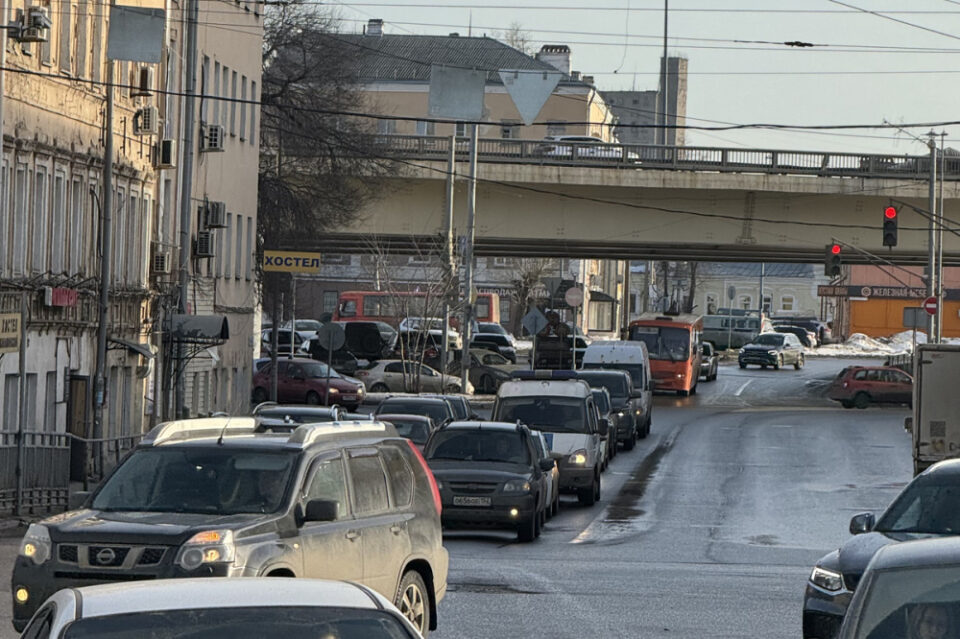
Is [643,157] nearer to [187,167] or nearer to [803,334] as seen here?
[187,167]

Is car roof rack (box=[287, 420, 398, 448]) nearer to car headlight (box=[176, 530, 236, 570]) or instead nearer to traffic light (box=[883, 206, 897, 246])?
car headlight (box=[176, 530, 236, 570])

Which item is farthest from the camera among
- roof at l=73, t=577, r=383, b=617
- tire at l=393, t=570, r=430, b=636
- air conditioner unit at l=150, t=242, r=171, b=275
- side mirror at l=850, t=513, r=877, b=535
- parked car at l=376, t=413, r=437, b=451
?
air conditioner unit at l=150, t=242, r=171, b=275

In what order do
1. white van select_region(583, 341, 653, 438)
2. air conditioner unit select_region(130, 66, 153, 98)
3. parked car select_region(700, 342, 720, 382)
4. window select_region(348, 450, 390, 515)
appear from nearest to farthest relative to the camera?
1. window select_region(348, 450, 390, 515)
2. air conditioner unit select_region(130, 66, 153, 98)
3. white van select_region(583, 341, 653, 438)
4. parked car select_region(700, 342, 720, 382)

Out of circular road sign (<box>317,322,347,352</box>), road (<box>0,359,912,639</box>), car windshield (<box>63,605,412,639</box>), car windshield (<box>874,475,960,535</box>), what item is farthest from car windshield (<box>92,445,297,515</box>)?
circular road sign (<box>317,322,347,352</box>)

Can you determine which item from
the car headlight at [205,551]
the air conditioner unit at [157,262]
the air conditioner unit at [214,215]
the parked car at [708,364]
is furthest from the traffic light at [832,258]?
the car headlight at [205,551]

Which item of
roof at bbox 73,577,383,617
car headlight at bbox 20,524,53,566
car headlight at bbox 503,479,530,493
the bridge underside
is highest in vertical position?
the bridge underside

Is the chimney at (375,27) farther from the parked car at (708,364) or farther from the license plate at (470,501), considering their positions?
the license plate at (470,501)

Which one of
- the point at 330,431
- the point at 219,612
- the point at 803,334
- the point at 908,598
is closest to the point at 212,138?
the point at 330,431

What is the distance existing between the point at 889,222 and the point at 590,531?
25382 mm

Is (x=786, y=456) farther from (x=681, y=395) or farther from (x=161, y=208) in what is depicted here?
(x=681, y=395)

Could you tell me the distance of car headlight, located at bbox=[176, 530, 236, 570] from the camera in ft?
35.5

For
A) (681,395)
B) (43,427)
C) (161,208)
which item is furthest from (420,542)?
(681,395)

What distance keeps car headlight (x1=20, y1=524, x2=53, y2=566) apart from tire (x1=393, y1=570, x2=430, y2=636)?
242 centimetres

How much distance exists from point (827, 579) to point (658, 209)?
146 ft
